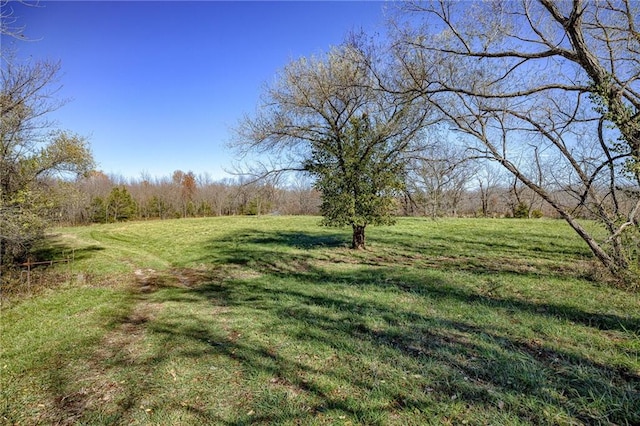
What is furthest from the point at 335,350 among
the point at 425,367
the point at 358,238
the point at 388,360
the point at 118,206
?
the point at 118,206

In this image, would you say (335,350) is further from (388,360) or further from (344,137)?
(344,137)

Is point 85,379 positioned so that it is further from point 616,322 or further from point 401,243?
point 401,243

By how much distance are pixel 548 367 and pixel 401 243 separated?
988cm

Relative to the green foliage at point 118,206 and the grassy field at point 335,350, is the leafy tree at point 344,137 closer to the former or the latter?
the grassy field at point 335,350

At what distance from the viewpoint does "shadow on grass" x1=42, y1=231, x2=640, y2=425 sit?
2.74m

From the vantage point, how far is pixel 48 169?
35.1 feet

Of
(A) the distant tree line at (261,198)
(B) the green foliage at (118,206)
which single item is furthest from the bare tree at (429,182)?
(B) the green foliage at (118,206)

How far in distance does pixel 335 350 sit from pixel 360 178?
7.62 m

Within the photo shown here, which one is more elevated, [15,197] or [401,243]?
[15,197]

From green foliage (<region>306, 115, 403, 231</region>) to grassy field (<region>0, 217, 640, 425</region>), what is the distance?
2.80 meters

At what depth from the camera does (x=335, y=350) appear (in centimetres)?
395

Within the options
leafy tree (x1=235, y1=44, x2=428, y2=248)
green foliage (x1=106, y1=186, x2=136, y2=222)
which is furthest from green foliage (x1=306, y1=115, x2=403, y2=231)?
green foliage (x1=106, y1=186, x2=136, y2=222)

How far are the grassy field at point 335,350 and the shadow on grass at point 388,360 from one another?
2cm

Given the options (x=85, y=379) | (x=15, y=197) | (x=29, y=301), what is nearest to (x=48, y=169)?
(x=15, y=197)
